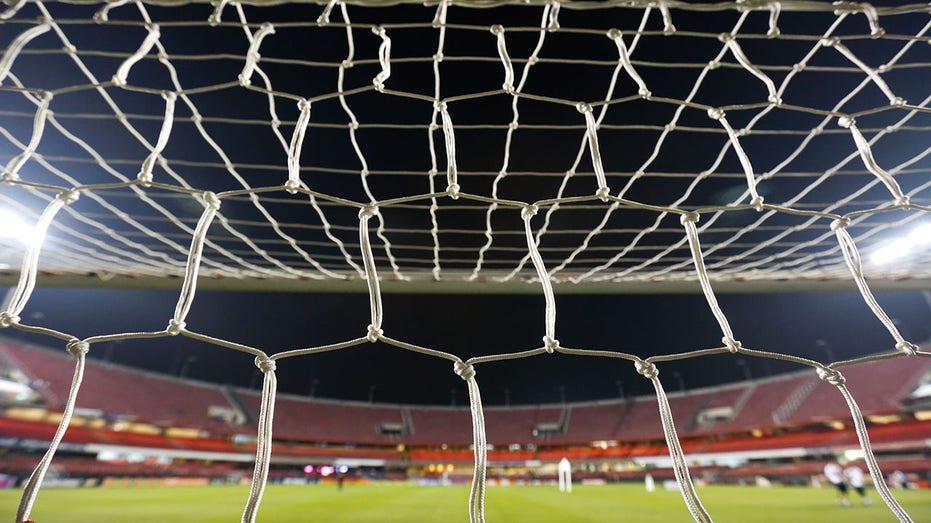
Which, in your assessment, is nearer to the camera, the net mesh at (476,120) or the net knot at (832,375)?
the net knot at (832,375)

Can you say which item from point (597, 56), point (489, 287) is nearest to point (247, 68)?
point (489, 287)

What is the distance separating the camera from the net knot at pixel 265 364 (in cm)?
81

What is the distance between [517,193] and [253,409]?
17.6 metres

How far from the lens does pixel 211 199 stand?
87 cm

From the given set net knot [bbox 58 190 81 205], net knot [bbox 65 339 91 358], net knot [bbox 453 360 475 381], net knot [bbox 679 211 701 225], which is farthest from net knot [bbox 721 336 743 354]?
net knot [bbox 58 190 81 205]

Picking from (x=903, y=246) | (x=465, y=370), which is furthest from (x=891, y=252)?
(x=465, y=370)

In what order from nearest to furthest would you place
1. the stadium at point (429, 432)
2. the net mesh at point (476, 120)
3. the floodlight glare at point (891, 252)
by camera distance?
1. the net mesh at point (476, 120)
2. the floodlight glare at point (891, 252)
3. the stadium at point (429, 432)

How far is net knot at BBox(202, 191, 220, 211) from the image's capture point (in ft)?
2.84

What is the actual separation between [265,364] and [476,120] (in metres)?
1.84

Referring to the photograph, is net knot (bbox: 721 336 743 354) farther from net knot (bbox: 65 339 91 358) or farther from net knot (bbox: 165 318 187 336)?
net knot (bbox: 65 339 91 358)

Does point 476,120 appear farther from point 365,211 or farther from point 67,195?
point 67,195

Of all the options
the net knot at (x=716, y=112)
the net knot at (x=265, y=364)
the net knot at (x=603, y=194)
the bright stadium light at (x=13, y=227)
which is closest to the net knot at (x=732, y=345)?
the net knot at (x=603, y=194)

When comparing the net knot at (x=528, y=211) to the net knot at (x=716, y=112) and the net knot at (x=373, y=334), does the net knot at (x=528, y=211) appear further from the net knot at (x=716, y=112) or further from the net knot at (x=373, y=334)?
the net knot at (x=716, y=112)

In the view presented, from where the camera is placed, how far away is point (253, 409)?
16.8 meters
